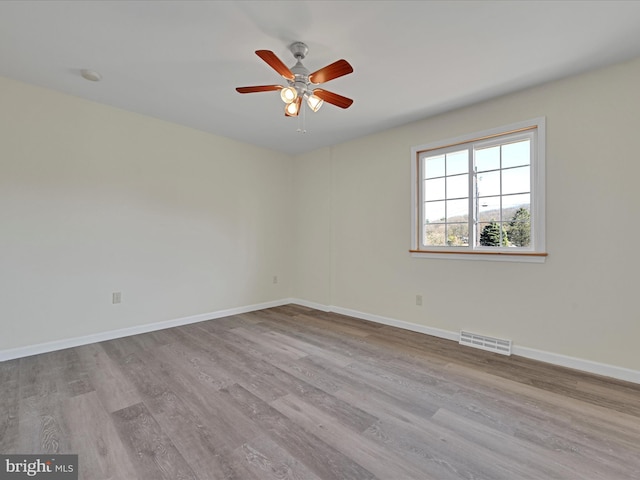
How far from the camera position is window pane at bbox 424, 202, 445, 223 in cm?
344

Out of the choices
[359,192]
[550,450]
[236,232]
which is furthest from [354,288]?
[550,450]

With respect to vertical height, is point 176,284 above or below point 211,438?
above

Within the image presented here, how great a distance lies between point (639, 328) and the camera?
88.9 inches

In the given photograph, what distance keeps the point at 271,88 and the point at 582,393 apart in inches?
129

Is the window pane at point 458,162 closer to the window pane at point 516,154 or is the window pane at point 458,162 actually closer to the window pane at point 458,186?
the window pane at point 458,186

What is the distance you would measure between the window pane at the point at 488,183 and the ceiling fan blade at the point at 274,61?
7.58 ft

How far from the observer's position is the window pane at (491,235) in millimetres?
2984

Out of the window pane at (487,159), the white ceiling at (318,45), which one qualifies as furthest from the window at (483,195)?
the white ceiling at (318,45)

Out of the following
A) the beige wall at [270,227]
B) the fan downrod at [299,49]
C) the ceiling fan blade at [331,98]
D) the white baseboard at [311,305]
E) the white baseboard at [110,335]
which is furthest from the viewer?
the white baseboard at [311,305]

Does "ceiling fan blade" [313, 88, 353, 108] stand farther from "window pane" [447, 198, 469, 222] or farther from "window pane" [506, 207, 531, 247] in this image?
"window pane" [506, 207, 531, 247]

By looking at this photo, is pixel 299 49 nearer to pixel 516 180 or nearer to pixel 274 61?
pixel 274 61

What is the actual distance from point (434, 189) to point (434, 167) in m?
0.27

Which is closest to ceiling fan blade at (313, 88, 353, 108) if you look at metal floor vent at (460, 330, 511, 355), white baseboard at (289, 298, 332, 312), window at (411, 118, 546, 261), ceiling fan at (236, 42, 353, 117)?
ceiling fan at (236, 42, 353, 117)

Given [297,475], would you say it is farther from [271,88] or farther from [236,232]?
[236,232]
